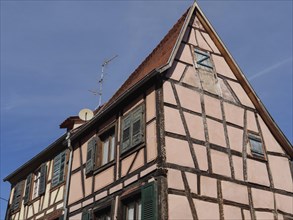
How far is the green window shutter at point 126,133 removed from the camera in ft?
34.5

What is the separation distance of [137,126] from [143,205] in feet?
7.10

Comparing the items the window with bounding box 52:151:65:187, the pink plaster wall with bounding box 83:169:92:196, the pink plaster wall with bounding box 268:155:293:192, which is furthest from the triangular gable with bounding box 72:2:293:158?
the window with bounding box 52:151:65:187

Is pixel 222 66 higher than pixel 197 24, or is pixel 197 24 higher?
pixel 197 24

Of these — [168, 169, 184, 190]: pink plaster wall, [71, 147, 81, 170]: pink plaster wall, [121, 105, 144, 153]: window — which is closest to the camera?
[168, 169, 184, 190]: pink plaster wall

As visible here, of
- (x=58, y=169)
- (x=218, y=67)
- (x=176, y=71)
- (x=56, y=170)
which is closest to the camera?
(x=176, y=71)

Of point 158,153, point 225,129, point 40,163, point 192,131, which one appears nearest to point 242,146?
point 225,129

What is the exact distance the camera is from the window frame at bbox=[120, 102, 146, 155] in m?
10.1

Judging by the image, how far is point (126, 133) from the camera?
35.2 feet

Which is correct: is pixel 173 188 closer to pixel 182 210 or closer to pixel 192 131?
pixel 182 210

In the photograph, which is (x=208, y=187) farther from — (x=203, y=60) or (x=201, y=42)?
(x=201, y=42)

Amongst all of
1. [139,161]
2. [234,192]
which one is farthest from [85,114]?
[234,192]

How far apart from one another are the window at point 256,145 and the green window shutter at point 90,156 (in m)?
4.44

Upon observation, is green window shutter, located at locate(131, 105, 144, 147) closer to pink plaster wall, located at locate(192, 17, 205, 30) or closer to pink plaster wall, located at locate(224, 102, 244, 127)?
pink plaster wall, located at locate(224, 102, 244, 127)

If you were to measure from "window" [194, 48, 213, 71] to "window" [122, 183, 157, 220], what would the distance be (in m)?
4.22
